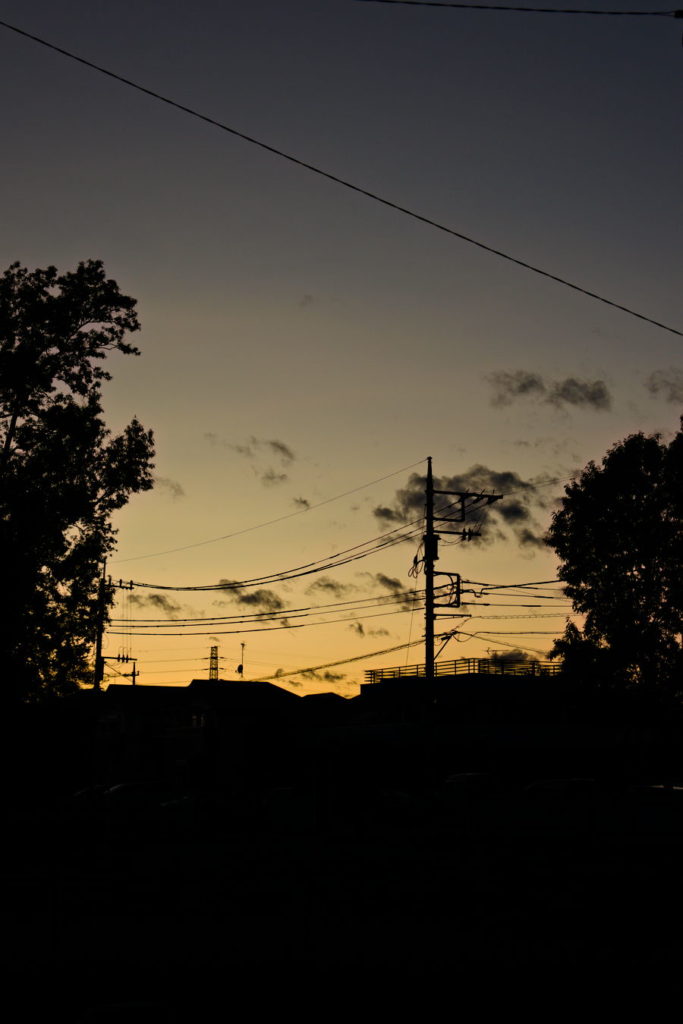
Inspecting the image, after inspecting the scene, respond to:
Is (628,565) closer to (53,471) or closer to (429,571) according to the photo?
(429,571)

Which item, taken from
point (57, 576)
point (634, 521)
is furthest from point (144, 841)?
point (634, 521)

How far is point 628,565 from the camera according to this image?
44.3 meters

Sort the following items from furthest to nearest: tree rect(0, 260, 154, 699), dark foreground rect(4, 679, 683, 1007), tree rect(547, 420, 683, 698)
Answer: tree rect(547, 420, 683, 698), tree rect(0, 260, 154, 699), dark foreground rect(4, 679, 683, 1007)

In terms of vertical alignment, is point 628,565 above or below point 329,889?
above

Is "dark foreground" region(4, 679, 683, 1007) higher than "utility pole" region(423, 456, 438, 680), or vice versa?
"utility pole" region(423, 456, 438, 680)

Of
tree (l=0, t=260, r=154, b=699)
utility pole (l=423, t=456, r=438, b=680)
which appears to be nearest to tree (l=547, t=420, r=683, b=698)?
utility pole (l=423, t=456, r=438, b=680)

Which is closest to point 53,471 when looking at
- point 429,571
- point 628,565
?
point 429,571

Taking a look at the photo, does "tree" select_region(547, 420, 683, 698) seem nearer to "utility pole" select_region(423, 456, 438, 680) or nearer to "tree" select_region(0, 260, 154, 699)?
"utility pole" select_region(423, 456, 438, 680)

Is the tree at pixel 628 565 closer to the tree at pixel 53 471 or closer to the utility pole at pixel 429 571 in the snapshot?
the utility pole at pixel 429 571

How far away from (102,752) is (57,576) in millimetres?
38182

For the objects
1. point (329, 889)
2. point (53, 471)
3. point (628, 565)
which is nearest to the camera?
point (329, 889)

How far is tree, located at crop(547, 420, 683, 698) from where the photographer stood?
42.7 metres

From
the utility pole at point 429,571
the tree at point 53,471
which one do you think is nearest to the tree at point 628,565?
the utility pole at point 429,571

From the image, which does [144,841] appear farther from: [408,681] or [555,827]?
[408,681]
